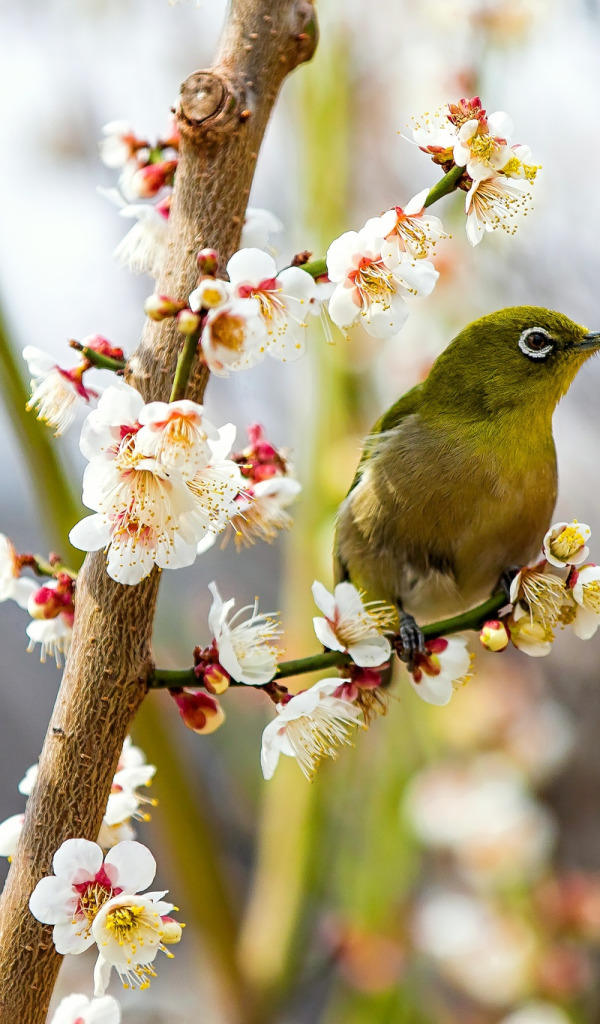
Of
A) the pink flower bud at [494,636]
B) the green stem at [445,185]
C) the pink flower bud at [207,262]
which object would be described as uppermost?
the green stem at [445,185]

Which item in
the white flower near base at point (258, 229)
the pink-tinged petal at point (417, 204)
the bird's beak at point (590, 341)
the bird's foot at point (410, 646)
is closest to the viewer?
the pink-tinged petal at point (417, 204)

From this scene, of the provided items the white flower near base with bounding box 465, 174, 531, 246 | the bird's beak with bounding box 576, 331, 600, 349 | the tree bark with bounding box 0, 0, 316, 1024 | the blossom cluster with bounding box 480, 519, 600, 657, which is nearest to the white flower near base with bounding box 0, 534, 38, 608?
the tree bark with bounding box 0, 0, 316, 1024

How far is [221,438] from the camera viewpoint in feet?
3.26

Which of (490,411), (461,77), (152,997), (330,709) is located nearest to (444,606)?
(490,411)

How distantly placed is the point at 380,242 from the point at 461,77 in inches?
83.9

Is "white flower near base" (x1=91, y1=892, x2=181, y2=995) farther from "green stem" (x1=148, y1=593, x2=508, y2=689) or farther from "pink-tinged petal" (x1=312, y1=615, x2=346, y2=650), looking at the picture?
"pink-tinged petal" (x1=312, y1=615, x2=346, y2=650)

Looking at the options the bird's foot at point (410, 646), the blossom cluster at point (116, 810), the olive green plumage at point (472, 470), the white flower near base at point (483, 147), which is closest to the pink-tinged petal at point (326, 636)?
the bird's foot at point (410, 646)

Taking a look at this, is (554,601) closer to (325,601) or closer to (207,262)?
(325,601)

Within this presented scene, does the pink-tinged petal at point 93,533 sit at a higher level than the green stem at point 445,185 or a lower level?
lower

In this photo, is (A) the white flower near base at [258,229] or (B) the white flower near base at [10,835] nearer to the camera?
(B) the white flower near base at [10,835]

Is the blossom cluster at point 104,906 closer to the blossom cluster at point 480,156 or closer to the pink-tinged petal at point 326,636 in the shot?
the pink-tinged petal at point 326,636

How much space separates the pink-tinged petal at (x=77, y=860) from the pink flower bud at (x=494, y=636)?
1.62 feet

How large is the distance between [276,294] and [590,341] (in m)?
0.99

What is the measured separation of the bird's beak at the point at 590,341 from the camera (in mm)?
1787
